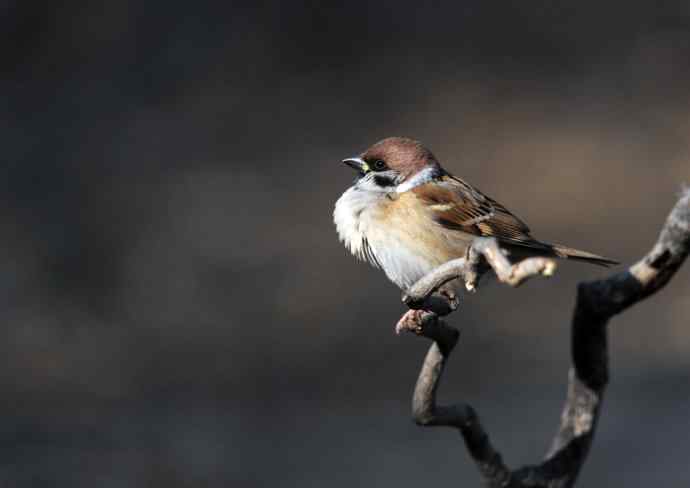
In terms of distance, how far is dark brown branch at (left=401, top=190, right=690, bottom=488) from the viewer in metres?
1.99

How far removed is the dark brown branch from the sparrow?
729 mm

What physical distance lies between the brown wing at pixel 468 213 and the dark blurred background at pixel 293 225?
80.4 inches

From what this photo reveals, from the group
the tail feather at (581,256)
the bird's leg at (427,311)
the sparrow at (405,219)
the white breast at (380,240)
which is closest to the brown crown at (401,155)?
the sparrow at (405,219)

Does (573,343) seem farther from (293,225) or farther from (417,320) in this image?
(293,225)

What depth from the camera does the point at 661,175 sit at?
297 inches

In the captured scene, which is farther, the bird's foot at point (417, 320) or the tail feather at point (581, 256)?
the tail feather at point (581, 256)

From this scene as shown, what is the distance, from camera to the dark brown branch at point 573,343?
78.3 inches

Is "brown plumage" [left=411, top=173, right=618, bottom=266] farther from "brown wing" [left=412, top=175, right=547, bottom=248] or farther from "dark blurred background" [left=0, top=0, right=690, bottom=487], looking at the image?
"dark blurred background" [left=0, top=0, right=690, bottom=487]

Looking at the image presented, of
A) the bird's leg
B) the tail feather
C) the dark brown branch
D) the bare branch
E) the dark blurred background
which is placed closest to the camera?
the bare branch

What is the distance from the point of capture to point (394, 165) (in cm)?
342

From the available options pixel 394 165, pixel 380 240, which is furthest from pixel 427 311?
pixel 394 165

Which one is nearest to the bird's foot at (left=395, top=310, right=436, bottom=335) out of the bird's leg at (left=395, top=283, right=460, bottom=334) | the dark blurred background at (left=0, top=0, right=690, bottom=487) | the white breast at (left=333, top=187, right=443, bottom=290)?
the bird's leg at (left=395, top=283, right=460, bottom=334)

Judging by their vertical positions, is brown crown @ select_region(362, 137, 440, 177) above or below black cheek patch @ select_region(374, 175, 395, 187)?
above

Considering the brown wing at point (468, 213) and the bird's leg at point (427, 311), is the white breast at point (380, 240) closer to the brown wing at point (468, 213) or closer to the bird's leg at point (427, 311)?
the brown wing at point (468, 213)
